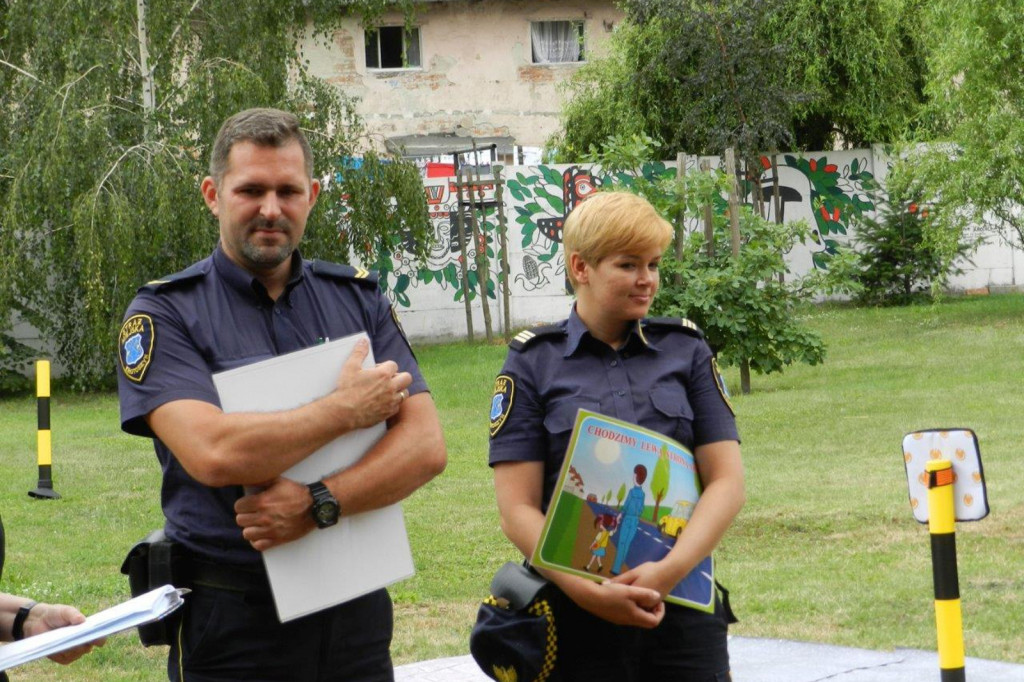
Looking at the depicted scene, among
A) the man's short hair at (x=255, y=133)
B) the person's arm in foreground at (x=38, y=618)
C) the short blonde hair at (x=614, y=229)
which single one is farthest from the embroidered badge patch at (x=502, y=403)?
the person's arm in foreground at (x=38, y=618)

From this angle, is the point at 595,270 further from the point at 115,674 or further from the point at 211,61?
the point at 211,61

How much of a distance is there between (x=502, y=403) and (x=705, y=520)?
0.56 meters

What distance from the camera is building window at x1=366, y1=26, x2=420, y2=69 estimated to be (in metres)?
35.3

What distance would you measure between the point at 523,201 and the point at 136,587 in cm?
2111

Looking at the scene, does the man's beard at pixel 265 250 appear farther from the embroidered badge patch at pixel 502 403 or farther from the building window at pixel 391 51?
the building window at pixel 391 51

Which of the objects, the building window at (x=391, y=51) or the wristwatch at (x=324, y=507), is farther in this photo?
the building window at (x=391, y=51)

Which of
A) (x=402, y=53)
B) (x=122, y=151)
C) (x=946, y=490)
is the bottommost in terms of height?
(x=946, y=490)

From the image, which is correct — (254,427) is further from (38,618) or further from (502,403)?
(502,403)

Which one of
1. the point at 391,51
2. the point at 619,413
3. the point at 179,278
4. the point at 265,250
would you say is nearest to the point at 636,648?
the point at 619,413

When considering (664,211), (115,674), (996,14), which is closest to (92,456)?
(664,211)

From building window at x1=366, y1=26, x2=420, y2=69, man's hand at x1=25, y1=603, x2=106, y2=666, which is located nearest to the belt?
man's hand at x1=25, y1=603, x2=106, y2=666

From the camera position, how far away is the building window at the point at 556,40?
116 ft

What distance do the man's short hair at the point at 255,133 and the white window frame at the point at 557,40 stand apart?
32569 millimetres

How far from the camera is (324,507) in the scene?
125 inches
